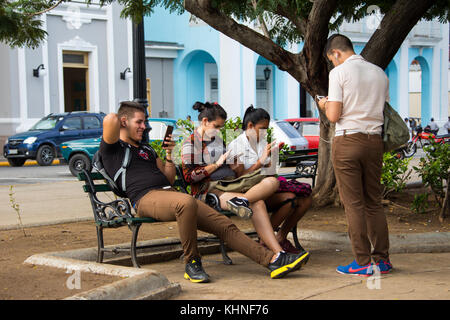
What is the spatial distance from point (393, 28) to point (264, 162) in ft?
10.1

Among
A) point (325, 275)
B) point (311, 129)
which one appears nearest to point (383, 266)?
point (325, 275)

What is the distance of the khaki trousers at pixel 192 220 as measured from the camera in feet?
16.9

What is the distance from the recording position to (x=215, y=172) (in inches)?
234

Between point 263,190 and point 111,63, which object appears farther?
point 111,63

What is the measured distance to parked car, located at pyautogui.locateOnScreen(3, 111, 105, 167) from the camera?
20703mm

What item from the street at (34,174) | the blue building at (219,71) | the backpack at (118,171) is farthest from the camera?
the blue building at (219,71)

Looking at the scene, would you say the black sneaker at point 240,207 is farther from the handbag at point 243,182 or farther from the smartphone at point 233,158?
the smartphone at point 233,158

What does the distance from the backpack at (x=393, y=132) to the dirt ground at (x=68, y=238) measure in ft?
6.42

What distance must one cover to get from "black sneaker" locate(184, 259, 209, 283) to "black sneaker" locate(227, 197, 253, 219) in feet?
1.75

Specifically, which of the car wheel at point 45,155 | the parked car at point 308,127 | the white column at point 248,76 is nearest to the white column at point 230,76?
the white column at point 248,76

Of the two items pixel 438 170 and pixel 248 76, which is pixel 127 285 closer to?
pixel 438 170

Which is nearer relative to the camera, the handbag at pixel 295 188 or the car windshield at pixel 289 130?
the handbag at pixel 295 188

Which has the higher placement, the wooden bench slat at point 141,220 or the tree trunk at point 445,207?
the wooden bench slat at point 141,220

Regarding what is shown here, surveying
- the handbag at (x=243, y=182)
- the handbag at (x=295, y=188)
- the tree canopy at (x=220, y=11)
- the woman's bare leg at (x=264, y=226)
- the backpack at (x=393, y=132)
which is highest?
the tree canopy at (x=220, y=11)
